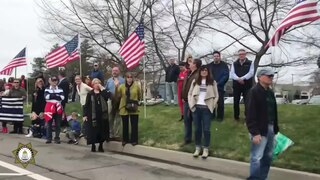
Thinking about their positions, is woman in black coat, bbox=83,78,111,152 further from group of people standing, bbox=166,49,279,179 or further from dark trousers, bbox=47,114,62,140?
group of people standing, bbox=166,49,279,179

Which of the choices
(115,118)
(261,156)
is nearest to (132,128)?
(115,118)

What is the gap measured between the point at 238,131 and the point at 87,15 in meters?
22.5

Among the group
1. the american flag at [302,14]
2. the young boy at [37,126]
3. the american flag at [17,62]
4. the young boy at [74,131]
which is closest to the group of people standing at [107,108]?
the young boy at [74,131]

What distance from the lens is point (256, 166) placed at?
6668mm

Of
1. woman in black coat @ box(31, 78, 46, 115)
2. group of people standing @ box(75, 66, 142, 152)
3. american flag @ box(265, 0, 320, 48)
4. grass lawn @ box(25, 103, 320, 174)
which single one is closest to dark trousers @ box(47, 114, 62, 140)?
woman in black coat @ box(31, 78, 46, 115)

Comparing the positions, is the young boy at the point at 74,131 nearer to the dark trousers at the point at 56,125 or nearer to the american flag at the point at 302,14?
the dark trousers at the point at 56,125

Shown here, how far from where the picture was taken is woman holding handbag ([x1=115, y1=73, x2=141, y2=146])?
10992mm

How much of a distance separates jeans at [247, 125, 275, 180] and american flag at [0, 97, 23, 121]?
36.3 ft

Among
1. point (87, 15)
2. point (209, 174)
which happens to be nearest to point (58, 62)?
point (209, 174)

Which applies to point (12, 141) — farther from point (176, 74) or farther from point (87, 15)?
point (87, 15)

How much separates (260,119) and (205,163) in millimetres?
2533

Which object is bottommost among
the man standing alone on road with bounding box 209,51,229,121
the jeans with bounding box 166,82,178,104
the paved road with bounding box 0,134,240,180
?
the paved road with bounding box 0,134,240,180

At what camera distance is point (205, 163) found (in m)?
8.85

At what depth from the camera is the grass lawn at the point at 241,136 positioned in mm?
8180
